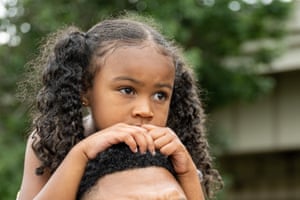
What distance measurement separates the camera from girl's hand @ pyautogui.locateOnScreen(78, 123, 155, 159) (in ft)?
5.49

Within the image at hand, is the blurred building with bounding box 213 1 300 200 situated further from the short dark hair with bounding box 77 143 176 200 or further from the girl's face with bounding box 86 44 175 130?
the short dark hair with bounding box 77 143 176 200

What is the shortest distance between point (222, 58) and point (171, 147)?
5.65 m

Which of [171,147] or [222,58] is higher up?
[171,147]

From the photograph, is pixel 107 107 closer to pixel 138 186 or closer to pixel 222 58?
pixel 138 186

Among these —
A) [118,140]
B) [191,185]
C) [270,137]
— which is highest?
[118,140]

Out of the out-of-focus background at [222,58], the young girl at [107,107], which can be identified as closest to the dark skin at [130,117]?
the young girl at [107,107]

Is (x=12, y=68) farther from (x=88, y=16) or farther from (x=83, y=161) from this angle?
(x=83, y=161)

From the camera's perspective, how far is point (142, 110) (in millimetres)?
1760

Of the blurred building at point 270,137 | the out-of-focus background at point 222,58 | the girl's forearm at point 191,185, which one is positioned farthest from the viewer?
the blurred building at point 270,137

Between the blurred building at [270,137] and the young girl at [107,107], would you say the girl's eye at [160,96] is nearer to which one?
the young girl at [107,107]

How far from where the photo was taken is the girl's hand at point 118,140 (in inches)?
65.9

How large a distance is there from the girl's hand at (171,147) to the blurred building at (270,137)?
543cm

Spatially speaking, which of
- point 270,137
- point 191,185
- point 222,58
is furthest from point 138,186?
point 270,137

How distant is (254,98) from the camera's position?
23.8 ft
